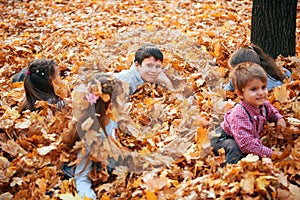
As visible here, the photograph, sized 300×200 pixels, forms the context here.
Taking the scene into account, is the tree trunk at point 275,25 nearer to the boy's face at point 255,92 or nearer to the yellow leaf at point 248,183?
the boy's face at point 255,92

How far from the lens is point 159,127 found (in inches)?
132

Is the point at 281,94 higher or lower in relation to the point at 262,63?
lower


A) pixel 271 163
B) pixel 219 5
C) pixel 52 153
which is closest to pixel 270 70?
pixel 271 163

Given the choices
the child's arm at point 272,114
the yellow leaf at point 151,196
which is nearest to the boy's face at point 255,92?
the child's arm at point 272,114

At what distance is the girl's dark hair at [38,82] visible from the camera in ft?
11.5

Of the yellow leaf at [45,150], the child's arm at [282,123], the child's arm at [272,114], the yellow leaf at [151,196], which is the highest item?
the child's arm at [272,114]

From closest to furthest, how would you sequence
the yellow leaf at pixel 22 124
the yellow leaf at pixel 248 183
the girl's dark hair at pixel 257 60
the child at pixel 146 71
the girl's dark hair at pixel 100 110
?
the yellow leaf at pixel 248 183, the girl's dark hair at pixel 100 110, the yellow leaf at pixel 22 124, the girl's dark hair at pixel 257 60, the child at pixel 146 71

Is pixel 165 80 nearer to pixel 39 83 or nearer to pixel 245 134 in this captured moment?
pixel 39 83

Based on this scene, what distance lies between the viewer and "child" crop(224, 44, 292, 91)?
3482 mm

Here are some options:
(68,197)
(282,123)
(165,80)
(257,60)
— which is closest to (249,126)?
(282,123)

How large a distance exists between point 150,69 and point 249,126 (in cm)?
153

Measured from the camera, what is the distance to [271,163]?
2387 millimetres

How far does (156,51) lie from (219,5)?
12.0ft

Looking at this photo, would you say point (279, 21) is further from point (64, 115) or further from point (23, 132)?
point (23, 132)
